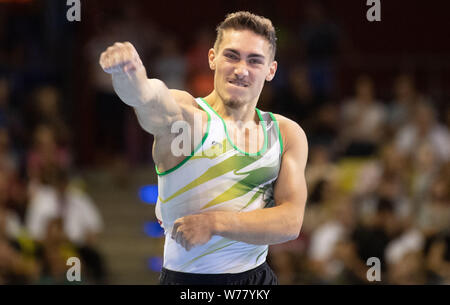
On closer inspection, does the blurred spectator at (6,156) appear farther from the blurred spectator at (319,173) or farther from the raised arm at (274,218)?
the raised arm at (274,218)

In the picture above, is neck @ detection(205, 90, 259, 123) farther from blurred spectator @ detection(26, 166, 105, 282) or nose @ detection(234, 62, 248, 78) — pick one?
blurred spectator @ detection(26, 166, 105, 282)

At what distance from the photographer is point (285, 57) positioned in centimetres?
1205

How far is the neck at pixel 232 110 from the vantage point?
4.49 m

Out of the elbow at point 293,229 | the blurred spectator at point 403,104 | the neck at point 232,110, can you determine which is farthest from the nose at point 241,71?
the blurred spectator at point 403,104

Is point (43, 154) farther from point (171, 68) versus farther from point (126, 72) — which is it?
point (126, 72)

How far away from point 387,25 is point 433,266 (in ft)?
24.6

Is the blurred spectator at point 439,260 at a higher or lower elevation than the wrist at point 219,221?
lower

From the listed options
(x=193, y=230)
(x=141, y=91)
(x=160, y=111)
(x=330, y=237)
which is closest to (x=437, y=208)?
(x=330, y=237)

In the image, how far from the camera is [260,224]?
13.9ft

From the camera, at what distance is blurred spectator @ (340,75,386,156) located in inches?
421

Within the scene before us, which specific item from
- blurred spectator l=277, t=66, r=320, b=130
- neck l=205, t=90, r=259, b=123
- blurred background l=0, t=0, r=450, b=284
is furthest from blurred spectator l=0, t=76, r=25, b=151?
neck l=205, t=90, r=259, b=123

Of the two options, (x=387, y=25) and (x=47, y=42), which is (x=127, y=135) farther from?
(x=387, y=25)

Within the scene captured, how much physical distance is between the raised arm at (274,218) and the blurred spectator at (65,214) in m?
5.52

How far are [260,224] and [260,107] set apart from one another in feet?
21.7
